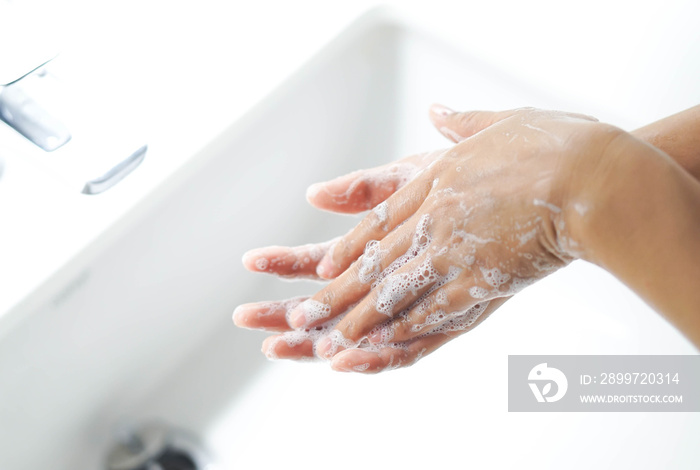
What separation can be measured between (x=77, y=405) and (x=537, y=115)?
29.1 inches

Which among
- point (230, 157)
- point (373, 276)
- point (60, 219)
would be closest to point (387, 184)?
point (373, 276)

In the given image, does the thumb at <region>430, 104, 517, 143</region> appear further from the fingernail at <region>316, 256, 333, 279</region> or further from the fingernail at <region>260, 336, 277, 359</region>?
the fingernail at <region>260, 336, 277, 359</region>

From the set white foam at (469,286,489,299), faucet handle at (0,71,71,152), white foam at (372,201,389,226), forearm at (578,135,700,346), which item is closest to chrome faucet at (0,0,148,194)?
faucet handle at (0,71,71,152)

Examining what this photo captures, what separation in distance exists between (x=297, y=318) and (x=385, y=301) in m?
0.11

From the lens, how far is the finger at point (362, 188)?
78 cm

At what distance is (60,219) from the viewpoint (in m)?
0.81

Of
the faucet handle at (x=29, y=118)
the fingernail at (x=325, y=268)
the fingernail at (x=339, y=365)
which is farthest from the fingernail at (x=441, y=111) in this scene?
the faucet handle at (x=29, y=118)

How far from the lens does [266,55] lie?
3.34ft

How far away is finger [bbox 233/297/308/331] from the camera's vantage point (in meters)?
0.74

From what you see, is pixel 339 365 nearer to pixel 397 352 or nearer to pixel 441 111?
pixel 397 352

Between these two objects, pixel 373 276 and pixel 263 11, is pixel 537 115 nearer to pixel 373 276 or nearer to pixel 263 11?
pixel 373 276

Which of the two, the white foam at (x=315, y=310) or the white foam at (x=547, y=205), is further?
the white foam at (x=315, y=310)

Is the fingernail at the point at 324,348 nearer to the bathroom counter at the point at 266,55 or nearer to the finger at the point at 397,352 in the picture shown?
the finger at the point at 397,352

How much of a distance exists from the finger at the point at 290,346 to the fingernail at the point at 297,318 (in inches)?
0.4
